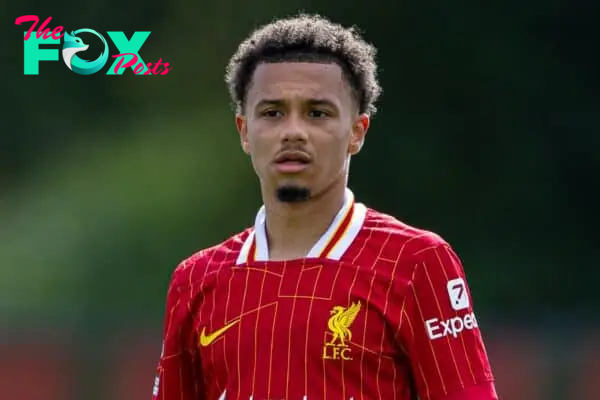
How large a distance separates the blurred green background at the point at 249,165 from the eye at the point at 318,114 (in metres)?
6.59

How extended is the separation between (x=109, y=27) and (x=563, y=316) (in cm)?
425

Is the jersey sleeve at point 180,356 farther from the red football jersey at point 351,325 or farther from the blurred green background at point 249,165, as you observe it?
the blurred green background at point 249,165

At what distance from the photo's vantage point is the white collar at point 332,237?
2.54 meters

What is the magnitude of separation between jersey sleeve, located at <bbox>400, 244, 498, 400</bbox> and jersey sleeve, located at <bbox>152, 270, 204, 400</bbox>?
1.55 ft

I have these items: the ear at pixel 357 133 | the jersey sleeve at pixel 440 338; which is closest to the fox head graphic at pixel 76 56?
the ear at pixel 357 133

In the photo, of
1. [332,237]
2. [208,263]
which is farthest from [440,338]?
[208,263]

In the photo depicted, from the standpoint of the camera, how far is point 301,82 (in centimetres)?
254

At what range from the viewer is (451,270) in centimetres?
247

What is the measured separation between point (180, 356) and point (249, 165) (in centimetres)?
769

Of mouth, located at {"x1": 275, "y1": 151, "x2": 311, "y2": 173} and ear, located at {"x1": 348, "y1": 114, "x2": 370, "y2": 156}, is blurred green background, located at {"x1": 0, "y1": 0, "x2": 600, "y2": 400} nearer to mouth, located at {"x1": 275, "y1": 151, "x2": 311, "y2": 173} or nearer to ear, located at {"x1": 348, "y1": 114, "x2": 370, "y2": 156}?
ear, located at {"x1": 348, "y1": 114, "x2": 370, "y2": 156}

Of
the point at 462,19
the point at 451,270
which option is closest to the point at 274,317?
the point at 451,270

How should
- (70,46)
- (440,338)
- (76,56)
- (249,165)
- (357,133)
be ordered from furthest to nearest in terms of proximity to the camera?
(249,165) < (76,56) < (70,46) < (357,133) < (440,338)

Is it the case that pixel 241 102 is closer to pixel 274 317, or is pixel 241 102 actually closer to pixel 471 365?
pixel 274 317

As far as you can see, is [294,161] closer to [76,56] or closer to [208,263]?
[208,263]
